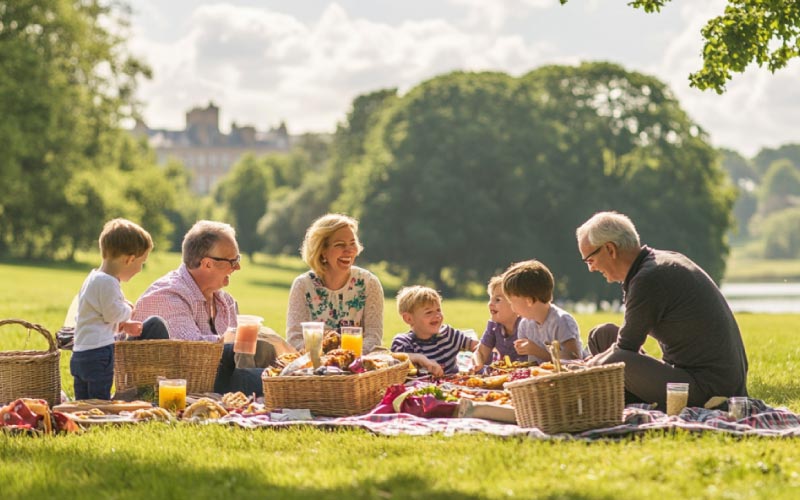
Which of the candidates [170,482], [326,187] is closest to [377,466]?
[170,482]

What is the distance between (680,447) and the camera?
17.7ft

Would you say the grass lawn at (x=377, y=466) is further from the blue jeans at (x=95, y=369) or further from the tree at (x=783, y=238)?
the tree at (x=783, y=238)

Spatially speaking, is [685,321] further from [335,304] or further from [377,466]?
[335,304]

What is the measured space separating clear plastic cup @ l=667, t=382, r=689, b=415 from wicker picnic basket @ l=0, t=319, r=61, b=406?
13.4ft

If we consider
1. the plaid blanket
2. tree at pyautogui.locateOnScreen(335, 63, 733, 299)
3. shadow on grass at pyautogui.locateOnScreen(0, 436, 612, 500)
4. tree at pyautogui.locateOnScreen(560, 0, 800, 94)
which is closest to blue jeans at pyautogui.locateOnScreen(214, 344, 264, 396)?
the plaid blanket

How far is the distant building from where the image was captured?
448 feet

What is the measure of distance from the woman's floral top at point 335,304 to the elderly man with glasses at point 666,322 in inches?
83.5

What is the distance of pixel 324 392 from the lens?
258 inches

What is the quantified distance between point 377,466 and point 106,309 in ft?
8.73

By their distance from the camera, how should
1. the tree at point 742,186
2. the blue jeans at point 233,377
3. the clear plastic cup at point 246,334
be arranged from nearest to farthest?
1. the clear plastic cup at point 246,334
2. the blue jeans at point 233,377
3. the tree at point 742,186

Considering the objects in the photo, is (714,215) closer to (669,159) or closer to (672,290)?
(669,159)

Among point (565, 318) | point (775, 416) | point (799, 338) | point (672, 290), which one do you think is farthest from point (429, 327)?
point (799, 338)

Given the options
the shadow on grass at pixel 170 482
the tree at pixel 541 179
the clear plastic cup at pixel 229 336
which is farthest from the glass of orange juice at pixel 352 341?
the tree at pixel 541 179

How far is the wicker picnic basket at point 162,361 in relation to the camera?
724 centimetres
